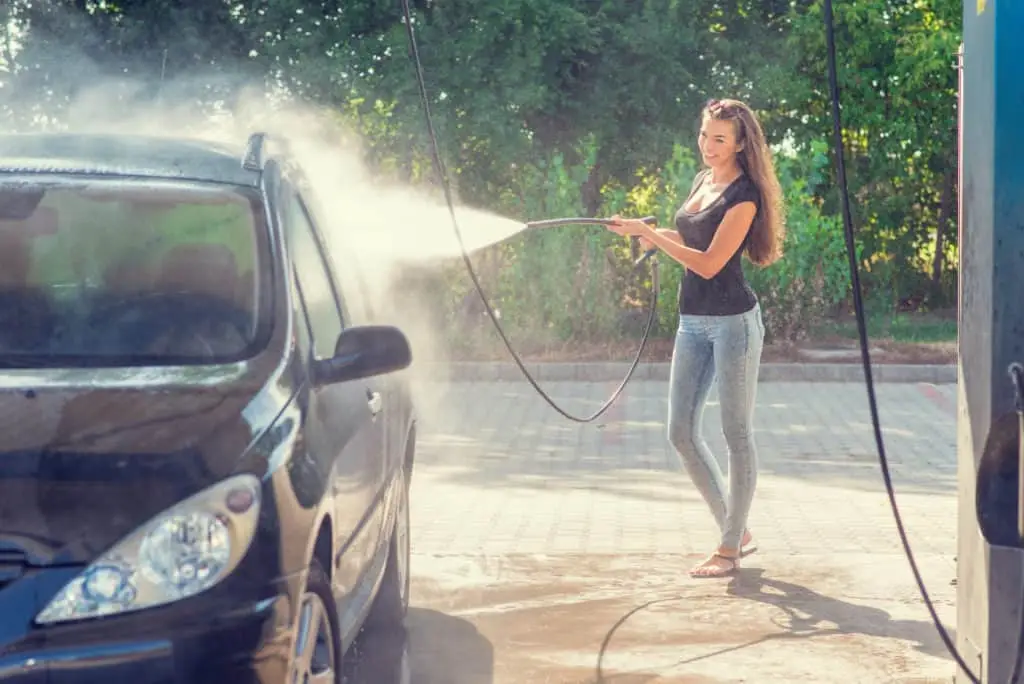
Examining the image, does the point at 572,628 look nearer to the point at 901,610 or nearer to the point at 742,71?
the point at 901,610

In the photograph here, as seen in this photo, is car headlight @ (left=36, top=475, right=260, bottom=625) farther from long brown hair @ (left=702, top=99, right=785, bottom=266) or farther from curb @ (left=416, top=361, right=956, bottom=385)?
curb @ (left=416, top=361, right=956, bottom=385)

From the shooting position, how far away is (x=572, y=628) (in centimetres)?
673

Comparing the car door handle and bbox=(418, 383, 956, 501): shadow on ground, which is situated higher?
the car door handle

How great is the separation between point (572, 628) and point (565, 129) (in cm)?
1878

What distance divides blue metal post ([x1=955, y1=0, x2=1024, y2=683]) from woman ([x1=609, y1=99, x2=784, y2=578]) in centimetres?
253

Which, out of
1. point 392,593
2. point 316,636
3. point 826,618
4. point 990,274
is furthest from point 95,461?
point 826,618

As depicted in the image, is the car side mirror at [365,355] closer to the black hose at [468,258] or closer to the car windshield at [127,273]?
the car windshield at [127,273]

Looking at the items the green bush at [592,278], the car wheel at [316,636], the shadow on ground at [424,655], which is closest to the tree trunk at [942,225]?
the green bush at [592,278]

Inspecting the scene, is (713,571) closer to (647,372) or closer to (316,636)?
(316,636)

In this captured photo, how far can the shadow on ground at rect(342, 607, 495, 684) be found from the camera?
606cm

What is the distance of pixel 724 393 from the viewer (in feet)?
24.8

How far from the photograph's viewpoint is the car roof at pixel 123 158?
5.16m

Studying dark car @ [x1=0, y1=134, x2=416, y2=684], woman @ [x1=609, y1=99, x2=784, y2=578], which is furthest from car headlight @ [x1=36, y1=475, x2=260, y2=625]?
woman @ [x1=609, y1=99, x2=784, y2=578]

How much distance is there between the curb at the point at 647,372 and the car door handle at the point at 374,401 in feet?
37.9
